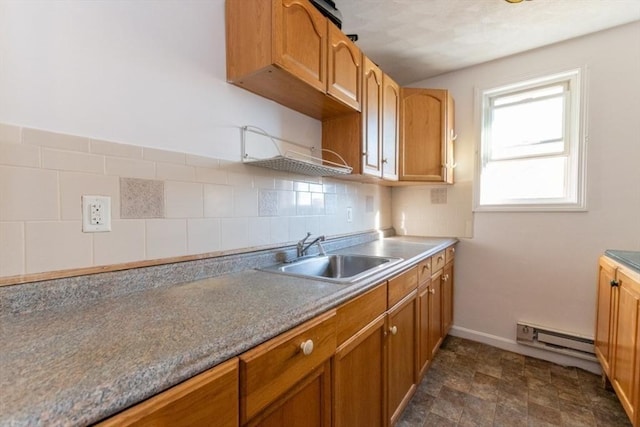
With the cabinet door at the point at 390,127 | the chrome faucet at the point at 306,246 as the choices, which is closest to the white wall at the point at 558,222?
the cabinet door at the point at 390,127

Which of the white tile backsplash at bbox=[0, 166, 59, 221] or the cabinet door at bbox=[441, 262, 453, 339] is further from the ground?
the white tile backsplash at bbox=[0, 166, 59, 221]

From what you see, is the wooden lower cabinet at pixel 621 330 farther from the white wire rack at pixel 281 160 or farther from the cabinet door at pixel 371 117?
the white wire rack at pixel 281 160

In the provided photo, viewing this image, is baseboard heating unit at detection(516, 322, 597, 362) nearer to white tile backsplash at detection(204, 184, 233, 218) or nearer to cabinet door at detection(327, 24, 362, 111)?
cabinet door at detection(327, 24, 362, 111)

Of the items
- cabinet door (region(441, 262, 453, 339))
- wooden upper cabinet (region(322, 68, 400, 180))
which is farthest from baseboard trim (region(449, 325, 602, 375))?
wooden upper cabinet (region(322, 68, 400, 180))

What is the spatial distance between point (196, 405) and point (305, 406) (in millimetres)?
409

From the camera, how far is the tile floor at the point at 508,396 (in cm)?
152

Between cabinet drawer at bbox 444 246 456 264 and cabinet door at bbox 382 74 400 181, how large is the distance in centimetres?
75

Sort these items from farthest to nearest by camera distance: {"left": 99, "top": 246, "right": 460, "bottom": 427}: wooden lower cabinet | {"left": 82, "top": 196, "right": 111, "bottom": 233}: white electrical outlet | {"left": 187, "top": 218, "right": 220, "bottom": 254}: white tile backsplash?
{"left": 187, "top": 218, "right": 220, "bottom": 254}: white tile backsplash
{"left": 82, "top": 196, "right": 111, "bottom": 233}: white electrical outlet
{"left": 99, "top": 246, "right": 460, "bottom": 427}: wooden lower cabinet

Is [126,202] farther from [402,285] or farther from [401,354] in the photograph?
[401,354]

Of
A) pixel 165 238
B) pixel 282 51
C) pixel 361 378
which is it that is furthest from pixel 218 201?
pixel 361 378

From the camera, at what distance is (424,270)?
173cm

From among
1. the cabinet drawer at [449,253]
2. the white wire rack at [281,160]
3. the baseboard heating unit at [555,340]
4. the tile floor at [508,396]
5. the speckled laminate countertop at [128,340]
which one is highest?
the white wire rack at [281,160]

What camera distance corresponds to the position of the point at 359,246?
2084 mm

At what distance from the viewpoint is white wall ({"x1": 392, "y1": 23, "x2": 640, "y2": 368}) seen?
184cm
